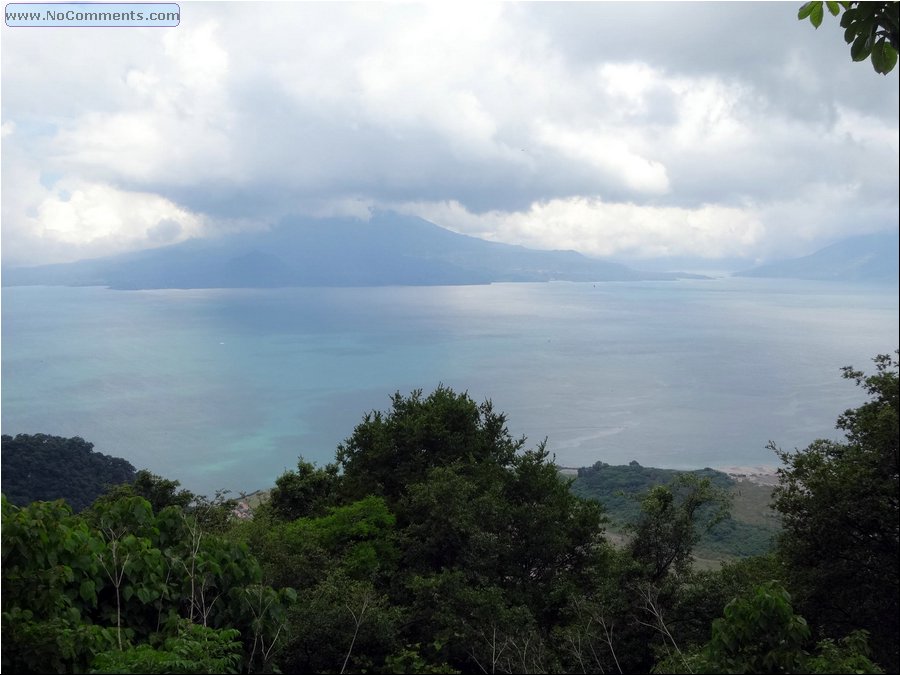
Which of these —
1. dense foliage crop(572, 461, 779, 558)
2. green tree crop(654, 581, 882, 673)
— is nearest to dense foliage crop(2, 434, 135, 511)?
dense foliage crop(572, 461, 779, 558)

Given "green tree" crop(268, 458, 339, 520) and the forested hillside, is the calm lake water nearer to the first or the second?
the forested hillside

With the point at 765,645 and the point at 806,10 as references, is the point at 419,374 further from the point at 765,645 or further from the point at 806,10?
the point at 806,10

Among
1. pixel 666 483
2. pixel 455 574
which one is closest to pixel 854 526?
pixel 455 574

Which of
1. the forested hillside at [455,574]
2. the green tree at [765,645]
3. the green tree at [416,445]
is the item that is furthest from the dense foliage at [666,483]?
the green tree at [765,645]

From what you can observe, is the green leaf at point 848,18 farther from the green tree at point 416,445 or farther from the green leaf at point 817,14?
the green tree at point 416,445

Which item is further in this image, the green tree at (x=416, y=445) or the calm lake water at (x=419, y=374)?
the calm lake water at (x=419, y=374)
